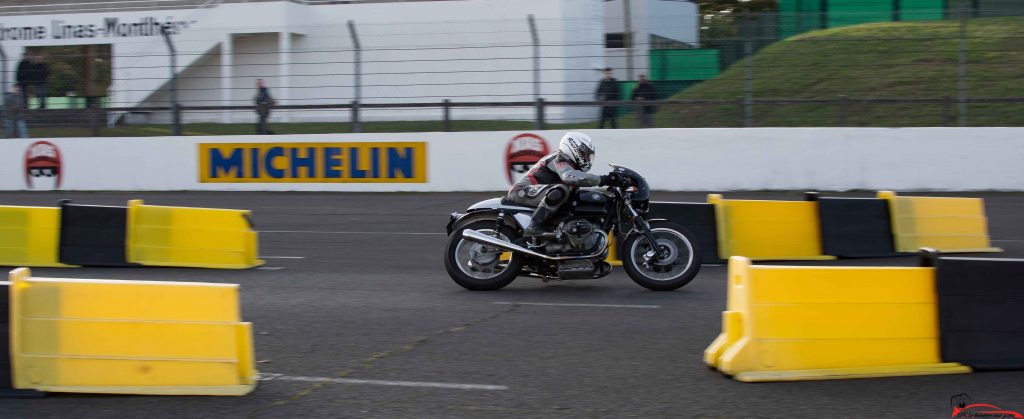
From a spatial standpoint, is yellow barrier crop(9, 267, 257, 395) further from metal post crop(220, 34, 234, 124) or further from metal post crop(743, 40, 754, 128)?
metal post crop(220, 34, 234, 124)

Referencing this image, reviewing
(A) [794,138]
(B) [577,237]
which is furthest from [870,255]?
(A) [794,138]

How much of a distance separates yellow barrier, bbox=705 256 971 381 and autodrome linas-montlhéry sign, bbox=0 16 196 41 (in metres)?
28.2

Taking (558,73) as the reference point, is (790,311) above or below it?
below

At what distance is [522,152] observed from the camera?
19.6 metres

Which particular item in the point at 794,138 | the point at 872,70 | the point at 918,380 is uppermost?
the point at 872,70

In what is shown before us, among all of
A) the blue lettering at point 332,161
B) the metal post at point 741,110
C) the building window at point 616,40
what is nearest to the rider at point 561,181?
the metal post at point 741,110

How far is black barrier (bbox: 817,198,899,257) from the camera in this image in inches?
439

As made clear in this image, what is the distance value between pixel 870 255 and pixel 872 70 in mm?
10110

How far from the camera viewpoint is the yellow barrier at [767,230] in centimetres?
1093

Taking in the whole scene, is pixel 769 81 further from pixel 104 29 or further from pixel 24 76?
pixel 104 29

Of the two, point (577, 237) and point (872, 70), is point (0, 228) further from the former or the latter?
point (872, 70)

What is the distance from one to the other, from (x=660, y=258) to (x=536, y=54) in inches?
457

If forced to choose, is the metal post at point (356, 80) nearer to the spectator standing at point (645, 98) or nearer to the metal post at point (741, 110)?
the spectator standing at point (645, 98)

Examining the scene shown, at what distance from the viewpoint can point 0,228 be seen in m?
11.5
